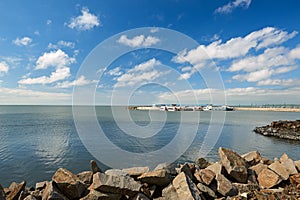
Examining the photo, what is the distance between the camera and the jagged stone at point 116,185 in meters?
4.52

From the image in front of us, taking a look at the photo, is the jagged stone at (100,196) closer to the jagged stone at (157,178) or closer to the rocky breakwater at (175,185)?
the rocky breakwater at (175,185)

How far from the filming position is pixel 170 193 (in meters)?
4.84

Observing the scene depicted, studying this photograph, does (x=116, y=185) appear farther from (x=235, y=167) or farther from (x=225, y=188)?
(x=235, y=167)

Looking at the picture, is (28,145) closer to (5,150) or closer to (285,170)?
(5,150)

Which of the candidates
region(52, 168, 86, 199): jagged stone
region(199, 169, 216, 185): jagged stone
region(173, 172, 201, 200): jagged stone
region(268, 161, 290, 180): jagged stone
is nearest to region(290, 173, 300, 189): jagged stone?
region(268, 161, 290, 180): jagged stone

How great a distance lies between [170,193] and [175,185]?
0.22m

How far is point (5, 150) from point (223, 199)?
18.8 metres

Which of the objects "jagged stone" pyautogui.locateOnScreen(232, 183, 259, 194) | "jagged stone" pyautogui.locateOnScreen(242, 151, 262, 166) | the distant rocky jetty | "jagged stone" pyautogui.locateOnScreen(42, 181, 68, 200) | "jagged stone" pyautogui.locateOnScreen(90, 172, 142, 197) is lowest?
the distant rocky jetty

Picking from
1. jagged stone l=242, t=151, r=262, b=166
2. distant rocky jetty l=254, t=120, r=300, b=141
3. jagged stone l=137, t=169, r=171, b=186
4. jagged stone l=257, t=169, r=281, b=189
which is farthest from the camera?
distant rocky jetty l=254, t=120, r=300, b=141

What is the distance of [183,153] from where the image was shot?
52.7ft

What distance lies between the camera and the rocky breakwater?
15.0ft

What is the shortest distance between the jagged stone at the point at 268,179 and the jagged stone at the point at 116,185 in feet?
13.0

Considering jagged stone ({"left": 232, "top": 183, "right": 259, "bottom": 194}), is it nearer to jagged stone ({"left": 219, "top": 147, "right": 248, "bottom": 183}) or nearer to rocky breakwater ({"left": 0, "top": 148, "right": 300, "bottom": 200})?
rocky breakwater ({"left": 0, "top": 148, "right": 300, "bottom": 200})

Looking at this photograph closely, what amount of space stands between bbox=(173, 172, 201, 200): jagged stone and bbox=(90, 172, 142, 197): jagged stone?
95cm
